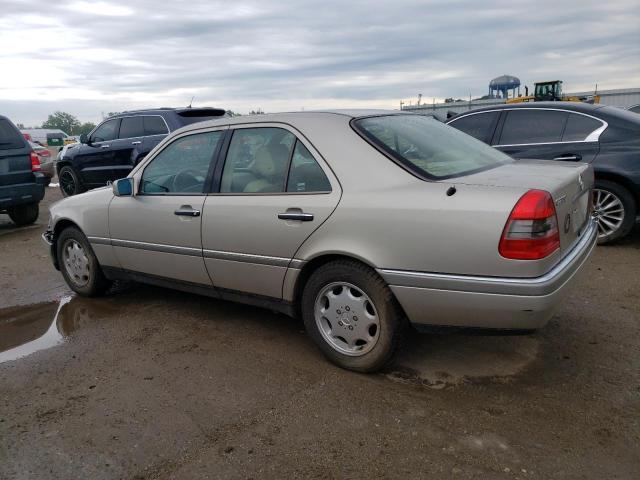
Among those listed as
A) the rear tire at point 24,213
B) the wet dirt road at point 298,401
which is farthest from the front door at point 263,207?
the rear tire at point 24,213

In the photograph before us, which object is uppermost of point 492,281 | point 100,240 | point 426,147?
point 426,147

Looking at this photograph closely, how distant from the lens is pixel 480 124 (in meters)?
7.04

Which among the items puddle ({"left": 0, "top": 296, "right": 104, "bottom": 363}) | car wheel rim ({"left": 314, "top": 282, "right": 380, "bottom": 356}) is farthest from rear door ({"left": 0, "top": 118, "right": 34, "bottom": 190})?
car wheel rim ({"left": 314, "top": 282, "right": 380, "bottom": 356})

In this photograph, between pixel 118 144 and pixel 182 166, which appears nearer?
pixel 182 166

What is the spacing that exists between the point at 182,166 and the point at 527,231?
106 inches

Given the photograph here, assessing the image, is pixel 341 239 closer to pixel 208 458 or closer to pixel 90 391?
pixel 208 458

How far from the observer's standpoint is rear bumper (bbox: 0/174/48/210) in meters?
8.70

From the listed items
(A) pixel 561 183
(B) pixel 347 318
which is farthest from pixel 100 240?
(A) pixel 561 183

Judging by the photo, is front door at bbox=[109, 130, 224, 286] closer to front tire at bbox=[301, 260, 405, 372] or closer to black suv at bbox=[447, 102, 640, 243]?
front tire at bbox=[301, 260, 405, 372]

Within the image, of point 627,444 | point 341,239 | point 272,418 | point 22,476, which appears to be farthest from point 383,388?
point 22,476

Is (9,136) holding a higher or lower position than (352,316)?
higher

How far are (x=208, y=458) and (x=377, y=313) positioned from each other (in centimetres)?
122

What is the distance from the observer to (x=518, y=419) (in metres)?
2.92

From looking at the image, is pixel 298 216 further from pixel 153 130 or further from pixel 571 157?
pixel 153 130
